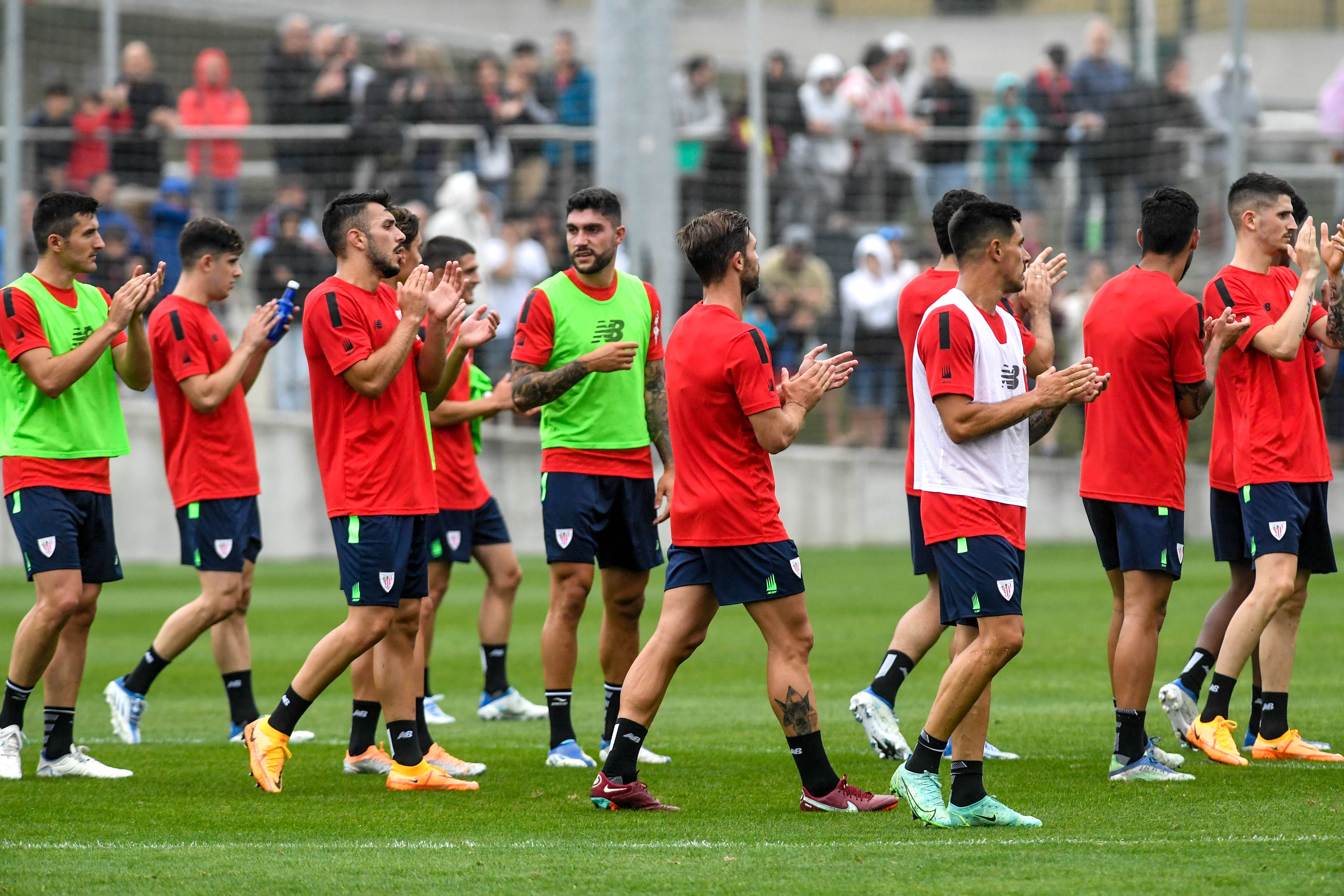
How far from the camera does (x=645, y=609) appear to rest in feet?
52.2

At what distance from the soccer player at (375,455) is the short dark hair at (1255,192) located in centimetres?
369

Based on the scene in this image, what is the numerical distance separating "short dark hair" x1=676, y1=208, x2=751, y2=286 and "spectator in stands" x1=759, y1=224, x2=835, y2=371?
1314 cm

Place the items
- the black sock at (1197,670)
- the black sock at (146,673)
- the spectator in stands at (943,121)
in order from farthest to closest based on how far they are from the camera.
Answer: the spectator in stands at (943,121) → the black sock at (146,673) → the black sock at (1197,670)

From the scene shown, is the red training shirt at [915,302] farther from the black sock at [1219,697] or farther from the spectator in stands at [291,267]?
the spectator in stands at [291,267]

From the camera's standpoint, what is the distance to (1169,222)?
748 cm

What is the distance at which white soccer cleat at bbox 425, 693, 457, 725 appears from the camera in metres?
9.80

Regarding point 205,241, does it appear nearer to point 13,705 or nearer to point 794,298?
point 13,705

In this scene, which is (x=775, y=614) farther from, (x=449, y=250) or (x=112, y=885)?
(x=449, y=250)

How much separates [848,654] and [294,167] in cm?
1170

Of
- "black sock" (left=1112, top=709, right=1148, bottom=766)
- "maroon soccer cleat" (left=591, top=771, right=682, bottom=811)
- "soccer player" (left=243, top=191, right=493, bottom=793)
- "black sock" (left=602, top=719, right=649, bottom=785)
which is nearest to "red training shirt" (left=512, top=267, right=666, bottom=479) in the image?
"soccer player" (left=243, top=191, right=493, bottom=793)

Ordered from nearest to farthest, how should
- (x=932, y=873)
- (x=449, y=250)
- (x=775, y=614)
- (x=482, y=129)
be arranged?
1. (x=932, y=873)
2. (x=775, y=614)
3. (x=449, y=250)
4. (x=482, y=129)

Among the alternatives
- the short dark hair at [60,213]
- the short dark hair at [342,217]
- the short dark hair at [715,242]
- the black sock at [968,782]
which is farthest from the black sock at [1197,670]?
the short dark hair at [60,213]

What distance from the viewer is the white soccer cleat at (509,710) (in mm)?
9992

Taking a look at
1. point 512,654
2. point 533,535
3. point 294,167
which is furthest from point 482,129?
point 512,654
